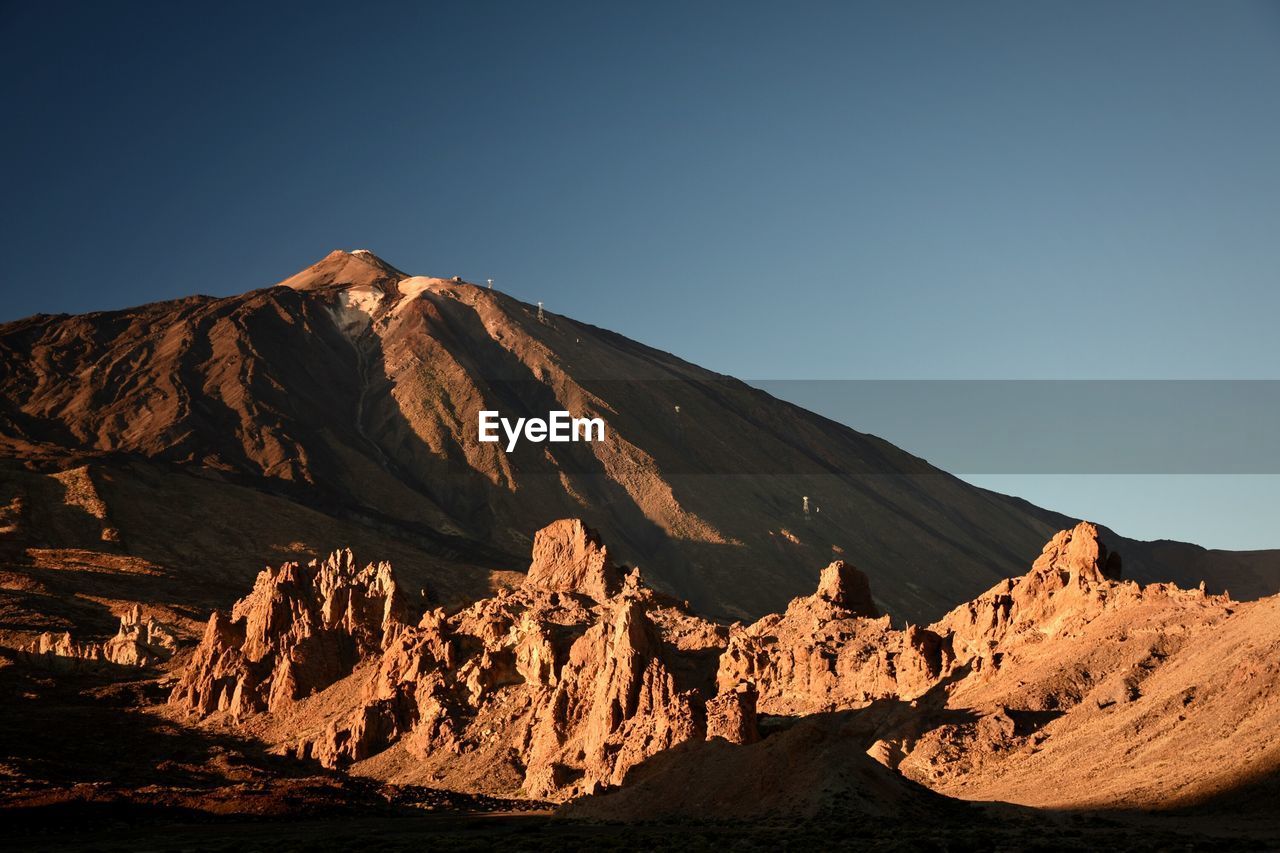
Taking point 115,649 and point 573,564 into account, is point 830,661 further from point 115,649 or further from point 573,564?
point 115,649

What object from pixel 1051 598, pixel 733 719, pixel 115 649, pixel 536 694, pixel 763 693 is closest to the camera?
pixel 733 719

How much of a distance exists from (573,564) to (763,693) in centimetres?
2447

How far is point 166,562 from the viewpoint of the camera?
14275 cm

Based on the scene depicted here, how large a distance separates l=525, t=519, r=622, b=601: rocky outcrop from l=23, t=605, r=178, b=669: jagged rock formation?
25.0 m

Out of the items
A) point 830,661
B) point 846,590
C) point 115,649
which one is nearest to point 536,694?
point 830,661

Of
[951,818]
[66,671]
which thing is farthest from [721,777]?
[66,671]

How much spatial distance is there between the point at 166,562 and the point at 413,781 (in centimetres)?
7846

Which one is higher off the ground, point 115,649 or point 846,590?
point 846,590

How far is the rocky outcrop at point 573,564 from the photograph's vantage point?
316 feet

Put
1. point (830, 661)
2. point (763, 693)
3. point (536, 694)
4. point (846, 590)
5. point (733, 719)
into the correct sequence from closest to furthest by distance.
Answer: point (733, 719) < point (536, 694) < point (763, 693) < point (830, 661) < point (846, 590)

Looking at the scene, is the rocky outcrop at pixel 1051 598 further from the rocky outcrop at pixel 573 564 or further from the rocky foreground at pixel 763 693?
the rocky outcrop at pixel 573 564

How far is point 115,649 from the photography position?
330 ft

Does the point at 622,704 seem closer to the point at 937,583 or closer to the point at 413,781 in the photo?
the point at 413,781

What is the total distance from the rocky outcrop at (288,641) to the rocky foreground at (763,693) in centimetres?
15
